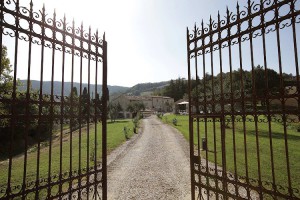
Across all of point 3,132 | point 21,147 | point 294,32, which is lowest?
point 21,147

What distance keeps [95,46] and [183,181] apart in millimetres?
6488

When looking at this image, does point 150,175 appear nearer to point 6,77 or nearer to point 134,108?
point 6,77

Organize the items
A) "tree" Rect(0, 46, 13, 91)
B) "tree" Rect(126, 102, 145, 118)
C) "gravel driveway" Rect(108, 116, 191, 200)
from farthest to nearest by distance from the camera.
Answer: "tree" Rect(126, 102, 145, 118), "tree" Rect(0, 46, 13, 91), "gravel driveway" Rect(108, 116, 191, 200)

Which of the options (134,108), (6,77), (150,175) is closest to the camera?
(150,175)

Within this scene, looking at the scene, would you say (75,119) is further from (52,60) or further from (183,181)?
(183,181)

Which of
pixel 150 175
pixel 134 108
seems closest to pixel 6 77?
pixel 150 175

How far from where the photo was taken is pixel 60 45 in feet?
14.7

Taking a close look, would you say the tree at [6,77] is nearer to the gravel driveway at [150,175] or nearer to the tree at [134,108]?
the gravel driveway at [150,175]

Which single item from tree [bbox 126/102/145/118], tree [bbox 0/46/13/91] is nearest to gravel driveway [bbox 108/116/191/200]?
tree [bbox 0/46/13/91]

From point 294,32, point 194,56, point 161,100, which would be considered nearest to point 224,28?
point 194,56

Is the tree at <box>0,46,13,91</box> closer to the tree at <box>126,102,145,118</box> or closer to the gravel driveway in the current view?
the gravel driveway

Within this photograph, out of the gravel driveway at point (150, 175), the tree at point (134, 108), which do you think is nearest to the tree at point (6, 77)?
the gravel driveway at point (150, 175)

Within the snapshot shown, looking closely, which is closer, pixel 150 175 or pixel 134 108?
pixel 150 175

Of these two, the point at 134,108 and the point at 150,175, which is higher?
the point at 134,108
